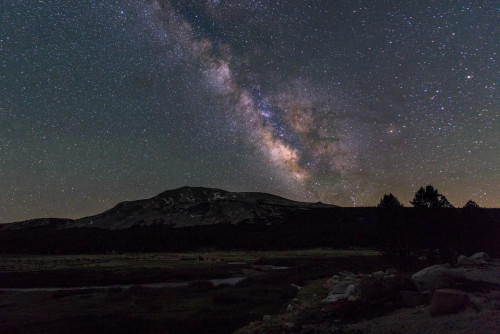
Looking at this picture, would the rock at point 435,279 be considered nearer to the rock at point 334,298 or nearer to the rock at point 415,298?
the rock at point 415,298

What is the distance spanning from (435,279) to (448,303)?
487 cm

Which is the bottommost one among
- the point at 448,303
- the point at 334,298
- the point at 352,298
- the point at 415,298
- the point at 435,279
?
the point at 334,298

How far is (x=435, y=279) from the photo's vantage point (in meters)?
19.9

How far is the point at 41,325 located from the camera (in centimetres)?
2027

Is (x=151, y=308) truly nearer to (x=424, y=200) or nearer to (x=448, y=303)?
(x=448, y=303)

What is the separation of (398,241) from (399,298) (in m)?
23.4

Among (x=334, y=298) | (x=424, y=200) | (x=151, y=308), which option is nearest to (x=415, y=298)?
(x=334, y=298)

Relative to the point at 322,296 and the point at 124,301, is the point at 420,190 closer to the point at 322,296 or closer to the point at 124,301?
the point at 322,296

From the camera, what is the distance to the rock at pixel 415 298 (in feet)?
58.8

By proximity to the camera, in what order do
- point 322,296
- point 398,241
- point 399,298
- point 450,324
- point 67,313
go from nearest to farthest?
1. point 450,324
2. point 399,298
3. point 67,313
4. point 322,296
5. point 398,241

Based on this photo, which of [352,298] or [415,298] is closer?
[415,298]

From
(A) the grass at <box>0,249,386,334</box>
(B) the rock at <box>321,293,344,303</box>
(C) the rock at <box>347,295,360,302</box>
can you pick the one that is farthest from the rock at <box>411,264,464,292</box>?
(A) the grass at <box>0,249,386,334</box>

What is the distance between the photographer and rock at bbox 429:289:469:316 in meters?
15.3

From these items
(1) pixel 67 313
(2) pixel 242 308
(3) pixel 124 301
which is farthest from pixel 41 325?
(2) pixel 242 308
